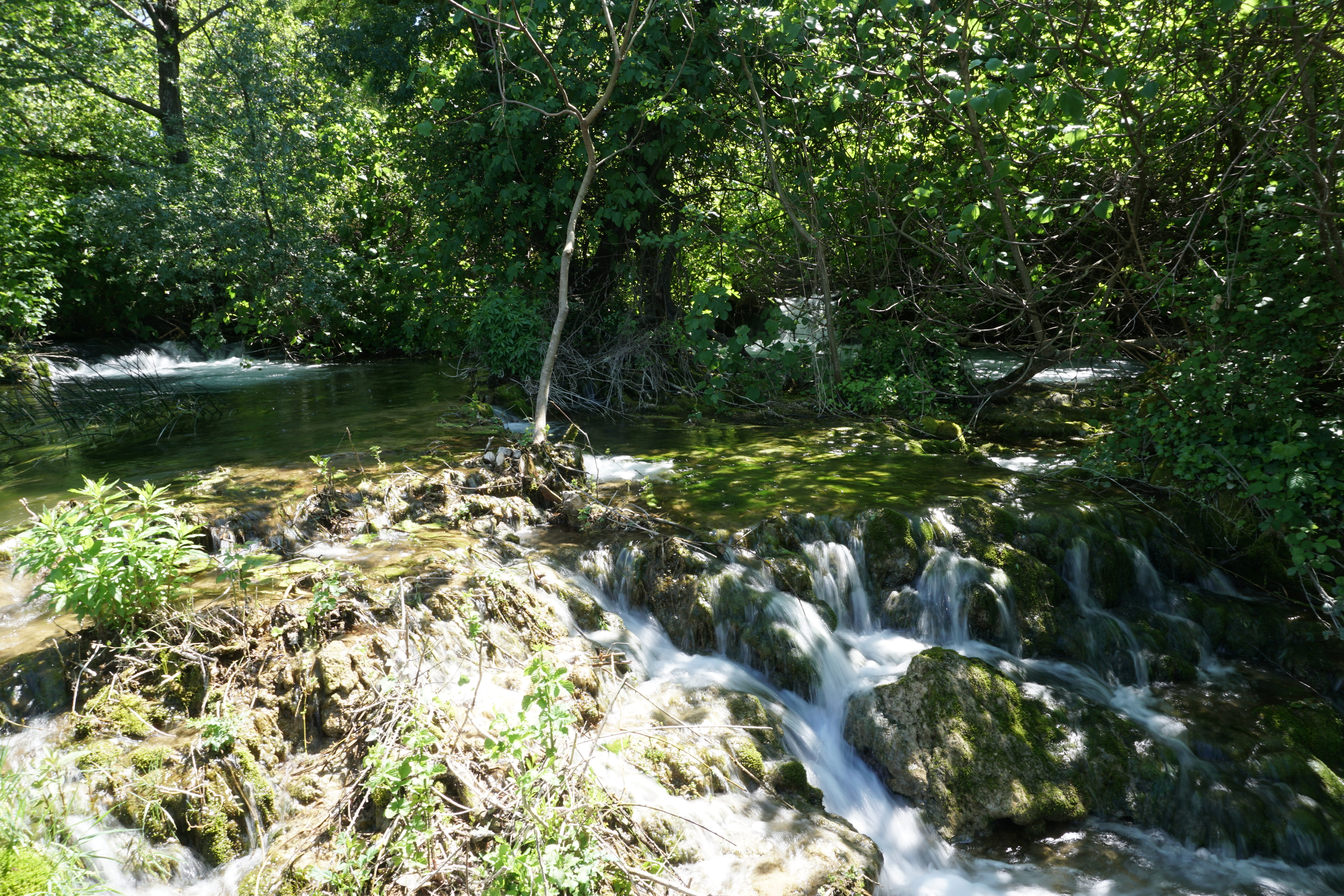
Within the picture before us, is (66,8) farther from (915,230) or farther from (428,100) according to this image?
(915,230)

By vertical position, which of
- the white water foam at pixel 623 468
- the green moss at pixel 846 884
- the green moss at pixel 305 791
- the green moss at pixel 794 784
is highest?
the white water foam at pixel 623 468

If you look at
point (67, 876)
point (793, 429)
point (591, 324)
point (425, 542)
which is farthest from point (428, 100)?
point (67, 876)

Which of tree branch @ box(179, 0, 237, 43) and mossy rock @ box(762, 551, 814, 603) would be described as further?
tree branch @ box(179, 0, 237, 43)

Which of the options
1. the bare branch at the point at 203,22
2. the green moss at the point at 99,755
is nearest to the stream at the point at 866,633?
the green moss at the point at 99,755

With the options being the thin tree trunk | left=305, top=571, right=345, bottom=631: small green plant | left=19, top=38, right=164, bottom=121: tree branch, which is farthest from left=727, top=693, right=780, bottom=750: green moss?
left=19, top=38, right=164, bottom=121: tree branch

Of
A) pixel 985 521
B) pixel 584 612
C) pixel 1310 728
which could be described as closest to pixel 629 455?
pixel 584 612

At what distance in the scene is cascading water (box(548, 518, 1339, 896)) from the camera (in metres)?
4.40

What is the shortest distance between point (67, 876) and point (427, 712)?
4.87 ft

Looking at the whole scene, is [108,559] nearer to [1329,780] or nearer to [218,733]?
[218,733]

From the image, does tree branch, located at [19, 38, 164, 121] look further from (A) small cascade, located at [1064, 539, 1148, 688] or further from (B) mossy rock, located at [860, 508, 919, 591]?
(A) small cascade, located at [1064, 539, 1148, 688]

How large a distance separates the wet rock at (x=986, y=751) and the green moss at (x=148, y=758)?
3931mm

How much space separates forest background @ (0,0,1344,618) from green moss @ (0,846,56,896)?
19.8ft

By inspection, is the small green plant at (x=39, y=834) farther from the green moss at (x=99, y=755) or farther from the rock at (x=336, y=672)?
the rock at (x=336, y=672)

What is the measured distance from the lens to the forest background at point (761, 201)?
6.59 m
